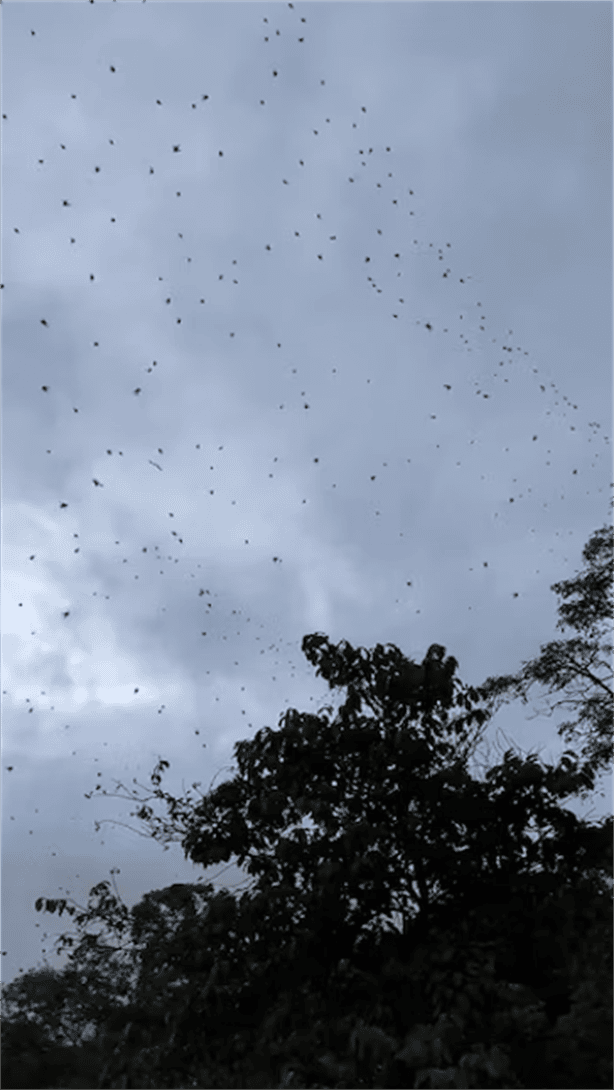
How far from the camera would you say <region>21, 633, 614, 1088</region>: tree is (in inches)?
280

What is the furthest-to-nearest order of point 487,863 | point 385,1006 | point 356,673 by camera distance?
point 356,673, point 487,863, point 385,1006

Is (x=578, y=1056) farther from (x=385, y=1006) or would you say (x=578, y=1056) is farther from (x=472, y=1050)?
(x=385, y=1006)

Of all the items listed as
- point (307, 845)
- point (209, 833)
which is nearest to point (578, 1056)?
point (307, 845)

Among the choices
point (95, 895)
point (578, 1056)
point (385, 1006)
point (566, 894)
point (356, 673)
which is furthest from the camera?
point (95, 895)

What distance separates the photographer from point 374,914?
8.24 m

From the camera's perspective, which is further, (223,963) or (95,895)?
(95,895)

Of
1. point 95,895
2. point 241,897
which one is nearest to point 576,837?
point 241,897

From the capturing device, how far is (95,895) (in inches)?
427

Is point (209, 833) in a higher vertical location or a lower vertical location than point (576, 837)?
higher

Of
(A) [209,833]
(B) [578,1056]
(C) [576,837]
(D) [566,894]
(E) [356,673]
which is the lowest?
(B) [578,1056]

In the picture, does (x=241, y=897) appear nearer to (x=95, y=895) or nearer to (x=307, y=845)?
(x=307, y=845)

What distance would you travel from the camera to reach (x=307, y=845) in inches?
324

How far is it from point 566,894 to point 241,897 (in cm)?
288

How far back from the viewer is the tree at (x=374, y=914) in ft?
23.3
